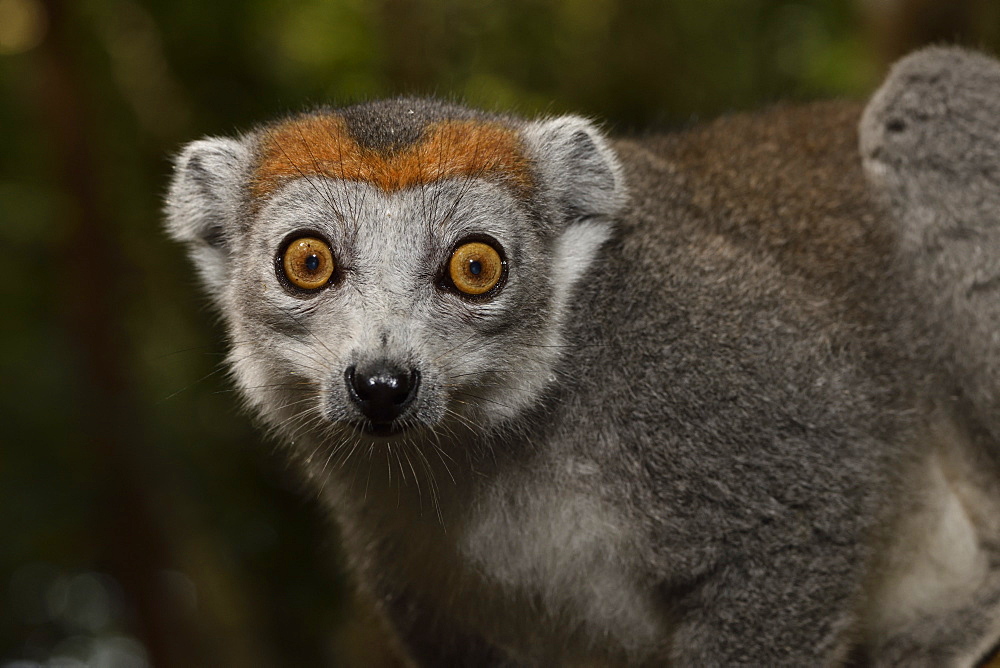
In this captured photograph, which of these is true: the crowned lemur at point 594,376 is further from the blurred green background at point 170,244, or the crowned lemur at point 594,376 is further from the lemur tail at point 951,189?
the blurred green background at point 170,244

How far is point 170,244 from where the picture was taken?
835cm

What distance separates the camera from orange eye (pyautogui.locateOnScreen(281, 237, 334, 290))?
352 cm

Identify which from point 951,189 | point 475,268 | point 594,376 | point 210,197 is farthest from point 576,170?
point 951,189

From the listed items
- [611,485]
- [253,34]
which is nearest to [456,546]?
[611,485]

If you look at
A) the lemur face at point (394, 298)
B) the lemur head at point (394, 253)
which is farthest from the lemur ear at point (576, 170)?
the lemur face at point (394, 298)

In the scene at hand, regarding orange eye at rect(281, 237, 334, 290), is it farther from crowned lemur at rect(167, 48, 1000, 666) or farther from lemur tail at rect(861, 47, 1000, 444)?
lemur tail at rect(861, 47, 1000, 444)

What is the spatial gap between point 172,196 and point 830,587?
9.87 feet

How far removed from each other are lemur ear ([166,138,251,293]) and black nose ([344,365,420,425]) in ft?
3.94

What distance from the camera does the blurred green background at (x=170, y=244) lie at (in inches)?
322

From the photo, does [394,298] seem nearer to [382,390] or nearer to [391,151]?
[382,390]

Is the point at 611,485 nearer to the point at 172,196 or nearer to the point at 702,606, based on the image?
the point at 702,606

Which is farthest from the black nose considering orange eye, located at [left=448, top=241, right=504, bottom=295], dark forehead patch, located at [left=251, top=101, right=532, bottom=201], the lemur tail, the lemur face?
the lemur tail

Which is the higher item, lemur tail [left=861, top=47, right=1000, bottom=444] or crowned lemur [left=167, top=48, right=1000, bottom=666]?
lemur tail [left=861, top=47, right=1000, bottom=444]

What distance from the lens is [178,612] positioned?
27.1 feet
